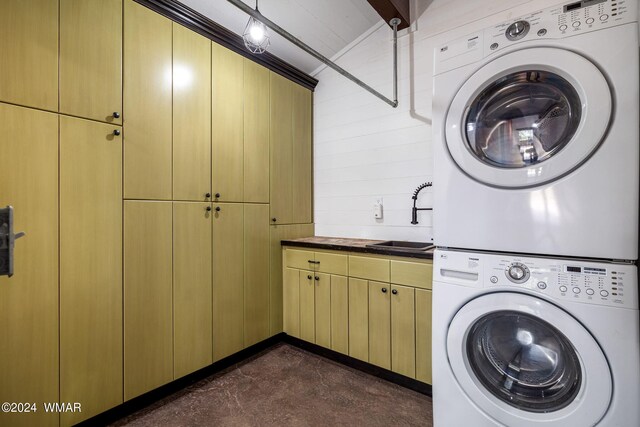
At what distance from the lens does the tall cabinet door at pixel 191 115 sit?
1970mm

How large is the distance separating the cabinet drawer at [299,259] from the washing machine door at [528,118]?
148 cm

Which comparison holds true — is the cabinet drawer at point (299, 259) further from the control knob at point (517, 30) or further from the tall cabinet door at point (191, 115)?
the control knob at point (517, 30)

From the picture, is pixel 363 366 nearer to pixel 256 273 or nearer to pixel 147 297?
pixel 256 273

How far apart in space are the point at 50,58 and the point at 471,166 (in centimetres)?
208

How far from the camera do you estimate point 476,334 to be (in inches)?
52.9

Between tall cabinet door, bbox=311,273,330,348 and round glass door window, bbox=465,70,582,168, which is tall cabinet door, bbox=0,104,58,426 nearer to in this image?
tall cabinet door, bbox=311,273,330,348

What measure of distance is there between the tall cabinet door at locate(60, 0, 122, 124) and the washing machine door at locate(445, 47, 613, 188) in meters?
1.81

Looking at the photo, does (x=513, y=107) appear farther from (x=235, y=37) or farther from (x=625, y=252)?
(x=235, y=37)

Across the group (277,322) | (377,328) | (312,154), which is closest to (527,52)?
(377,328)

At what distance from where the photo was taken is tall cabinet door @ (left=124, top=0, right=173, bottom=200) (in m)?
1.75

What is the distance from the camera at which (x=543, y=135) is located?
1.25 meters

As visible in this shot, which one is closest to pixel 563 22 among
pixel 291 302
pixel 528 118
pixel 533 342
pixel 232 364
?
pixel 528 118

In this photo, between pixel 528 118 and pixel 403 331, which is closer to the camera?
pixel 528 118

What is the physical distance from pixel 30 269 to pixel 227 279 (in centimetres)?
111
